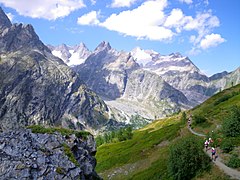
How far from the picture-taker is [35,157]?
36.5 meters

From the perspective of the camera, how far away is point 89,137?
171 feet

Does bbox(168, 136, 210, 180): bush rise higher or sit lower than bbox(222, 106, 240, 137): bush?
lower

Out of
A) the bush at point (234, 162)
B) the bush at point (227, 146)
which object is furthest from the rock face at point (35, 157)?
the bush at point (227, 146)

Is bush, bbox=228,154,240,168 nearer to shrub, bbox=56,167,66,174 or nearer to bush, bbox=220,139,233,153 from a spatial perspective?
bush, bbox=220,139,233,153

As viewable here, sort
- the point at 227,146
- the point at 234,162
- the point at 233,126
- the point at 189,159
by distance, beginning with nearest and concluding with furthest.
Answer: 1. the point at 234,162
2. the point at 189,159
3. the point at 227,146
4. the point at 233,126

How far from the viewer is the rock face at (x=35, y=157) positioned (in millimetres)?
34469

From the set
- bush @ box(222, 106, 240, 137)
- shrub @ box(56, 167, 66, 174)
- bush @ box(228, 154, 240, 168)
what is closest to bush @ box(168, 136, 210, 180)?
bush @ box(228, 154, 240, 168)

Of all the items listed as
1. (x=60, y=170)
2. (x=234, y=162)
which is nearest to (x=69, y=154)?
(x=60, y=170)

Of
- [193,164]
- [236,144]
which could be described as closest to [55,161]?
[193,164]

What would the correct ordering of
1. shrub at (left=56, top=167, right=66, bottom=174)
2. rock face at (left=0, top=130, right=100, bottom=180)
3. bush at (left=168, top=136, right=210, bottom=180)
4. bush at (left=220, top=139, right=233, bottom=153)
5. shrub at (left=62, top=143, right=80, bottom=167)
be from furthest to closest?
1. bush at (left=220, top=139, right=233, bottom=153)
2. bush at (left=168, top=136, right=210, bottom=180)
3. shrub at (left=62, top=143, right=80, bottom=167)
4. shrub at (left=56, top=167, right=66, bottom=174)
5. rock face at (left=0, top=130, right=100, bottom=180)

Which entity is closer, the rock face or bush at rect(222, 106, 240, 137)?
the rock face

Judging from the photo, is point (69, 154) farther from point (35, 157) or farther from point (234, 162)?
point (234, 162)

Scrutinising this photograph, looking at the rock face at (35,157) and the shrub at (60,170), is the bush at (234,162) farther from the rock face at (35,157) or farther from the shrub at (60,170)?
the shrub at (60,170)

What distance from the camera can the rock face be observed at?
113 ft
